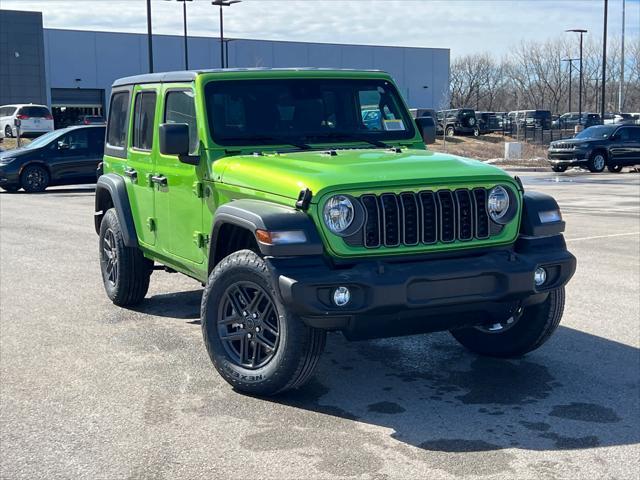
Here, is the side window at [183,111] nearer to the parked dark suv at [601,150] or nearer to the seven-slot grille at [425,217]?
the seven-slot grille at [425,217]

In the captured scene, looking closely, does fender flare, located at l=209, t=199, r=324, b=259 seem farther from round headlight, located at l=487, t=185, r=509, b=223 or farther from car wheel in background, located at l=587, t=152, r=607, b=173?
car wheel in background, located at l=587, t=152, r=607, b=173

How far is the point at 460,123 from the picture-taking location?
57875 mm

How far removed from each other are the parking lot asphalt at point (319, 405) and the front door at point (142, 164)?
841mm

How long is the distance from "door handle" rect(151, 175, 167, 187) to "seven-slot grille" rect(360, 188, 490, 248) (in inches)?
85.6

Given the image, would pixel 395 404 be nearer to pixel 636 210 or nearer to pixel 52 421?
pixel 52 421

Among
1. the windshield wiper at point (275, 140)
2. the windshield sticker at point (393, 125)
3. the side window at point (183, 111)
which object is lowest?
the windshield wiper at point (275, 140)

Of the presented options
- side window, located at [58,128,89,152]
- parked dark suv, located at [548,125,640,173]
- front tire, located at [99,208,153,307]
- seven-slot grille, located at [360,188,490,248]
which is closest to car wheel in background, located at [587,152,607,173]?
parked dark suv, located at [548,125,640,173]

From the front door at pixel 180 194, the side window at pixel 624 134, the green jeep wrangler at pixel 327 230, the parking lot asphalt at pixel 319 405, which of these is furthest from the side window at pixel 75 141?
the side window at pixel 624 134

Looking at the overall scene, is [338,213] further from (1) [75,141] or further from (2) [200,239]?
Result: (1) [75,141]

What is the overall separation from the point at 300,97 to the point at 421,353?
2.02 meters

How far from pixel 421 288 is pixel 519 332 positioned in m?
1.29

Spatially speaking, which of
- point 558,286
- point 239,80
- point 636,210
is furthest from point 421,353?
point 636,210

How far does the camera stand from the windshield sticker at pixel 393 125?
6.76 metres

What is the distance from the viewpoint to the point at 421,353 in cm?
641
